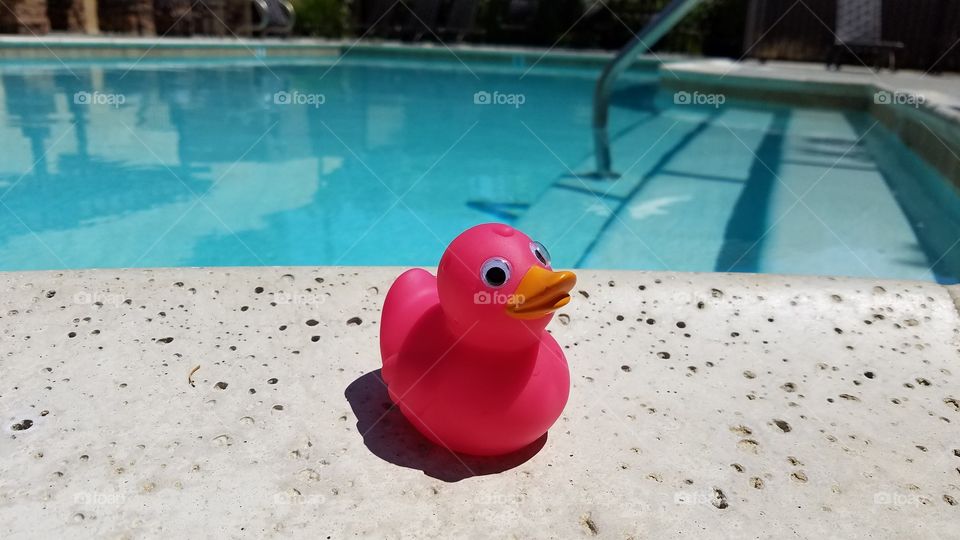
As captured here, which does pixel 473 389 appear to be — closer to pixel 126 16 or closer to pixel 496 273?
pixel 496 273

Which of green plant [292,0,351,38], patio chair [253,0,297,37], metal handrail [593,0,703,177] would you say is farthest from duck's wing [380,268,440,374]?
green plant [292,0,351,38]

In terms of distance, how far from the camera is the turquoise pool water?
4285 millimetres

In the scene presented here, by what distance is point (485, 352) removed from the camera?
146 cm

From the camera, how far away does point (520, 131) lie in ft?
26.5

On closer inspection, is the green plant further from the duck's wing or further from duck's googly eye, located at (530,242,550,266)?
duck's googly eye, located at (530,242,550,266)

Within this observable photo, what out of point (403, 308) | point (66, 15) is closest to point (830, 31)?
point (66, 15)

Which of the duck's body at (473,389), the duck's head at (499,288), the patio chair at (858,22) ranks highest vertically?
the patio chair at (858,22)

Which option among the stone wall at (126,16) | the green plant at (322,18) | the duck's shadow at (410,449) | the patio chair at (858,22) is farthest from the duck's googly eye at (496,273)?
the green plant at (322,18)

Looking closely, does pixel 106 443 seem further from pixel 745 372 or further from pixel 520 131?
pixel 520 131

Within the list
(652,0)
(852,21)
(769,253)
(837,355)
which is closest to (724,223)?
(769,253)

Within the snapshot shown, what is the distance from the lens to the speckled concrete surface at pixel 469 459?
135 cm

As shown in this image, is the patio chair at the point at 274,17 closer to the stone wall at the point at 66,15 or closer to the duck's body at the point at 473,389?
the stone wall at the point at 66,15

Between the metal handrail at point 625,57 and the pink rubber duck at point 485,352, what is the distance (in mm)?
4203

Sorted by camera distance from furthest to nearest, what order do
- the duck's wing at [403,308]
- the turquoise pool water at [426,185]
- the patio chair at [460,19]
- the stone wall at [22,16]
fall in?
the patio chair at [460,19], the stone wall at [22,16], the turquoise pool water at [426,185], the duck's wing at [403,308]
